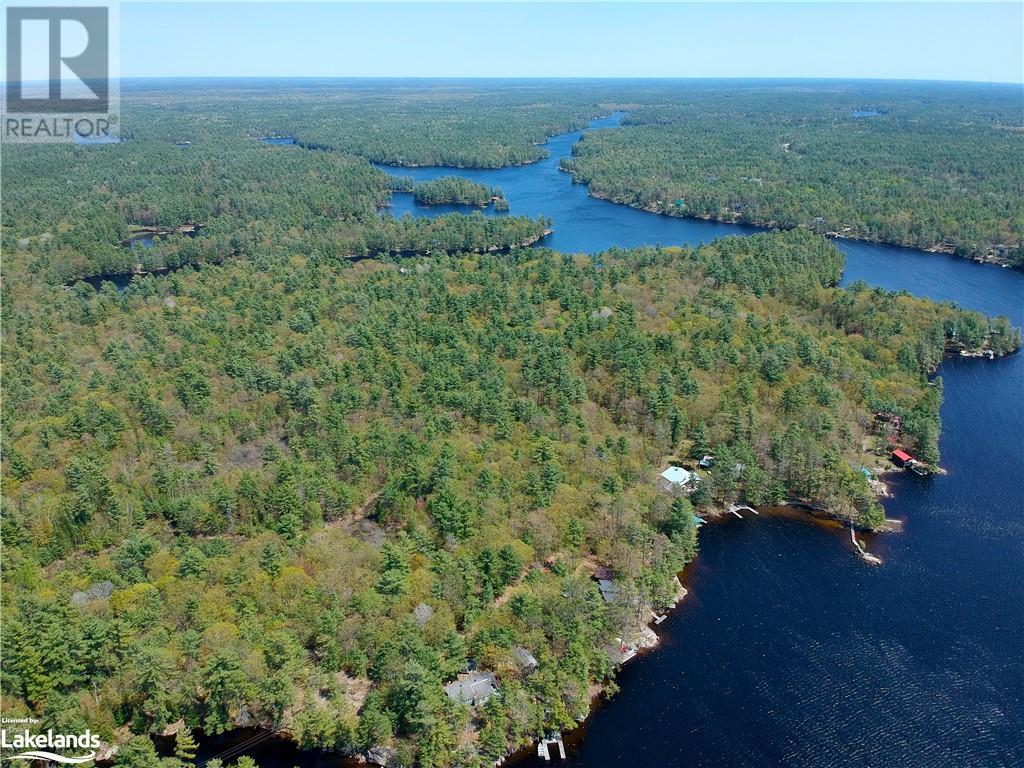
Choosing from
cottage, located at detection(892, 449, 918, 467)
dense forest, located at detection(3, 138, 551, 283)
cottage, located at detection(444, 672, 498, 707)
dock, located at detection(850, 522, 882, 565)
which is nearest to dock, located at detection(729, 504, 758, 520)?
dock, located at detection(850, 522, 882, 565)

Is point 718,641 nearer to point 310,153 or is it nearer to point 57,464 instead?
point 57,464

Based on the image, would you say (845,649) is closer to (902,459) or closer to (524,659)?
(524,659)

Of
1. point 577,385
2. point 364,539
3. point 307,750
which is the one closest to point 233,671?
point 307,750

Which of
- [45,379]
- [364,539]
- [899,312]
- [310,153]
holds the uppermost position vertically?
[310,153]

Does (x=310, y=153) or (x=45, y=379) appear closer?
(x=45, y=379)

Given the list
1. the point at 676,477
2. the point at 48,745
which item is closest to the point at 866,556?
the point at 676,477

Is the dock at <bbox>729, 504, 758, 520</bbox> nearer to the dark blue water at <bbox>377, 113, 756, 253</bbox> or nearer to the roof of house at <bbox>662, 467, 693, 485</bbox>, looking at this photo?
the roof of house at <bbox>662, 467, 693, 485</bbox>
